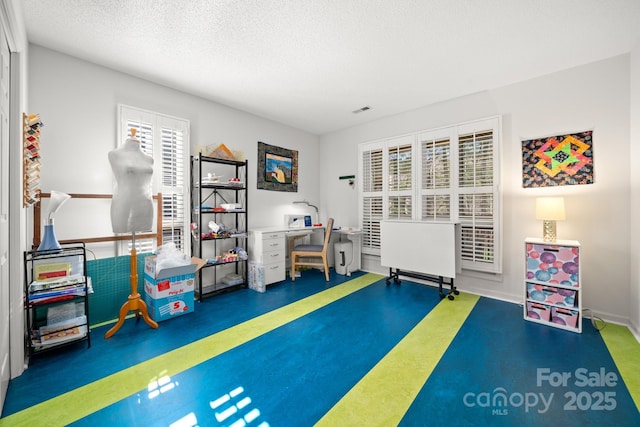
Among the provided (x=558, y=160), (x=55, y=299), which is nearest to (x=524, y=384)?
(x=558, y=160)

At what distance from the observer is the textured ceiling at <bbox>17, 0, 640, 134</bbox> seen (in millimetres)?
1997

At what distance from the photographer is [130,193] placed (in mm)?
2369

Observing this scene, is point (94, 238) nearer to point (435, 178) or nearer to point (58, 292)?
point (58, 292)

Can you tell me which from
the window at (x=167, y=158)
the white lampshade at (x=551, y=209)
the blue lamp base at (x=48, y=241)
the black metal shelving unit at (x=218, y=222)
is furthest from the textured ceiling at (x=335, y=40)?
the blue lamp base at (x=48, y=241)

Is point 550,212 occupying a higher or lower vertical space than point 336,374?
higher

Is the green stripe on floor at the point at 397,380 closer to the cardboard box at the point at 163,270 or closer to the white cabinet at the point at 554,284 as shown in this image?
the white cabinet at the point at 554,284

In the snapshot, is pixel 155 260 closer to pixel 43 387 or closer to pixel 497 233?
pixel 43 387

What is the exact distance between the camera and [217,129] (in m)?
3.81

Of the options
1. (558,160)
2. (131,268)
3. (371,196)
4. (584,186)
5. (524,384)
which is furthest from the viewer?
(371,196)

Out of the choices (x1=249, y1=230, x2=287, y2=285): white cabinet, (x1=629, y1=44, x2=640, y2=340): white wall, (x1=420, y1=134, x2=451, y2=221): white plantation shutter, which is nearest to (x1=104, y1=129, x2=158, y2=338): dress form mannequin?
(x1=249, y1=230, x2=287, y2=285): white cabinet

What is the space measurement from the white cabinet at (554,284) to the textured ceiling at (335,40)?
1.90 meters

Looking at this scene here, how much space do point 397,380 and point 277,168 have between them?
3680mm

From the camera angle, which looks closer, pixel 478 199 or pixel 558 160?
pixel 558 160

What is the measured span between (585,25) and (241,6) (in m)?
2.80
